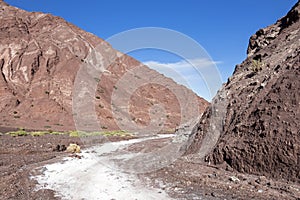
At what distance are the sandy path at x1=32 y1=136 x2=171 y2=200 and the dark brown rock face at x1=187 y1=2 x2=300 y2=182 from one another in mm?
3223

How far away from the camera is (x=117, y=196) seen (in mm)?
7367

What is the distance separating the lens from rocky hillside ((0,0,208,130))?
4444 centimetres

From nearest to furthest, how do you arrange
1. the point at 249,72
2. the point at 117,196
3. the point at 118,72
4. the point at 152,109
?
the point at 117,196 < the point at 249,72 < the point at 152,109 < the point at 118,72

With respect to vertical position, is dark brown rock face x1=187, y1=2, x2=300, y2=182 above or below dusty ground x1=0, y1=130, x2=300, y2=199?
above

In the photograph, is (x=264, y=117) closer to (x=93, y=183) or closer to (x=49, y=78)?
(x=93, y=183)

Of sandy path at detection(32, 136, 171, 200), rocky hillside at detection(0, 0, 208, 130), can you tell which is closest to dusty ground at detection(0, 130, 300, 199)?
sandy path at detection(32, 136, 171, 200)

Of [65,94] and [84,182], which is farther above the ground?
[65,94]

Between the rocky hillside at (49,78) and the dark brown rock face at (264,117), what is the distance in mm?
26735

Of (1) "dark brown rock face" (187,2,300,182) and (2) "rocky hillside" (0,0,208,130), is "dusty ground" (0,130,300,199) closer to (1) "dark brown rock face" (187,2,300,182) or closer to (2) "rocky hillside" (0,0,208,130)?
(1) "dark brown rock face" (187,2,300,182)

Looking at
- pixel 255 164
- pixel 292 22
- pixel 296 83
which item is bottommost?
pixel 255 164

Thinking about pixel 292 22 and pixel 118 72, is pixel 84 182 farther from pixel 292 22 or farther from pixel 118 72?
pixel 118 72

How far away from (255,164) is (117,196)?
173 inches

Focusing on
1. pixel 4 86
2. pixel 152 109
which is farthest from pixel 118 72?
pixel 4 86

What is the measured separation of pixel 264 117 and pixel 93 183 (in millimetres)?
6140
